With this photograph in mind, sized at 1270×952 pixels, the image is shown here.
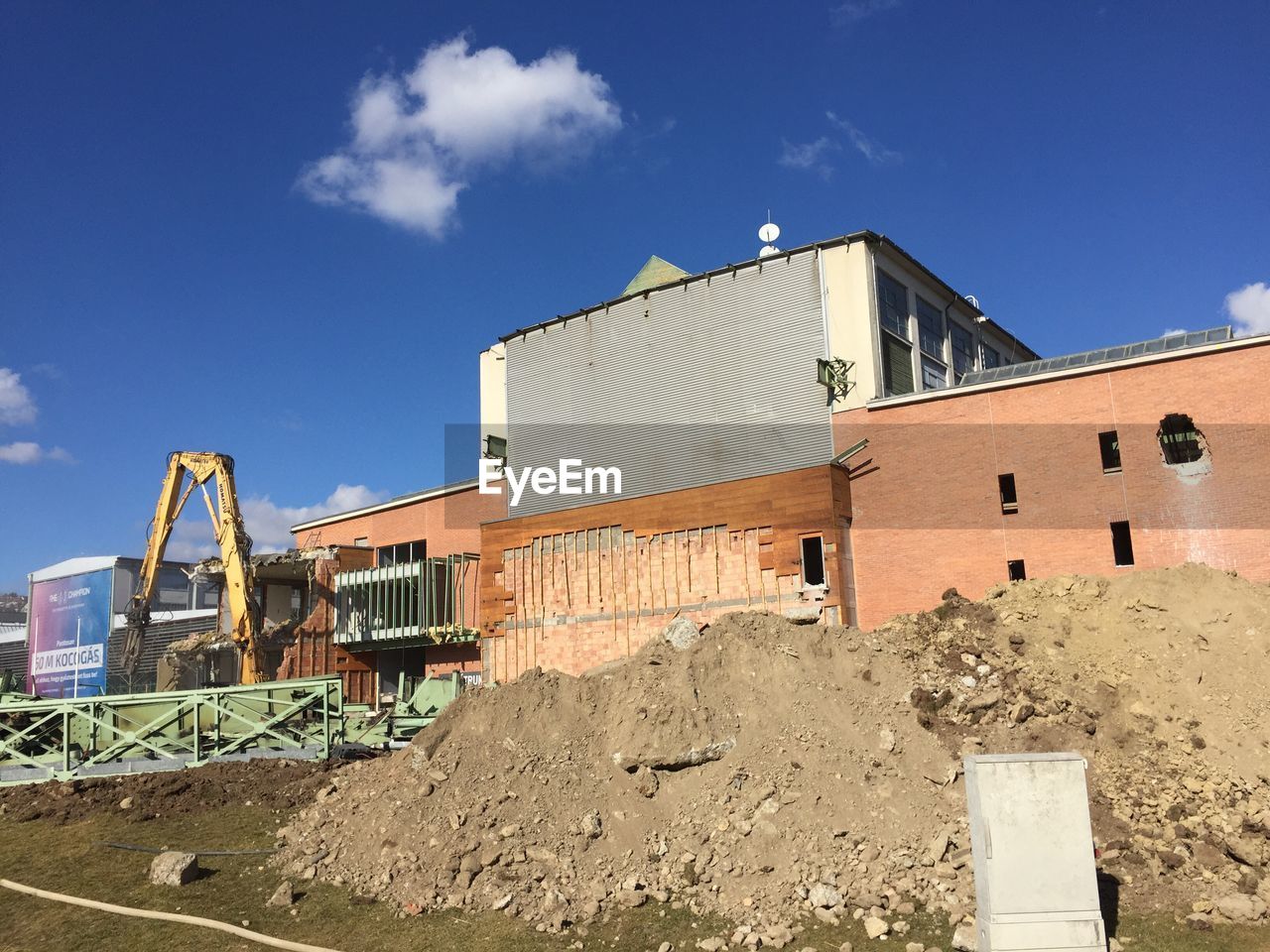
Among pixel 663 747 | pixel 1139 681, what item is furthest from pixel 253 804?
pixel 1139 681

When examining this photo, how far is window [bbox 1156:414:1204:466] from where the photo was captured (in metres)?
20.5

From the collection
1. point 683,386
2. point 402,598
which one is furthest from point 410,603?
point 683,386

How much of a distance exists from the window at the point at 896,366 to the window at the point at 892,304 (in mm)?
416

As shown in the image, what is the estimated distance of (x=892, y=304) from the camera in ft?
89.5

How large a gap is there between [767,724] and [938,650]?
439 centimetres

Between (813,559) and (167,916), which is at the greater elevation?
(813,559)

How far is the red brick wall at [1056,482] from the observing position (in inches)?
780

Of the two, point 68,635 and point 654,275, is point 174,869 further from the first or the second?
point 68,635

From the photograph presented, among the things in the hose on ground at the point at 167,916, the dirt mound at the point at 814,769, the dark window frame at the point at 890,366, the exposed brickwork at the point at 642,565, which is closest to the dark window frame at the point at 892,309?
the dark window frame at the point at 890,366

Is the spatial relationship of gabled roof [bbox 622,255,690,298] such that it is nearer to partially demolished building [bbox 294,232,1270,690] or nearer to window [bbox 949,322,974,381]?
partially demolished building [bbox 294,232,1270,690]

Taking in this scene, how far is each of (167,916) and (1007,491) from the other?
1972 cm

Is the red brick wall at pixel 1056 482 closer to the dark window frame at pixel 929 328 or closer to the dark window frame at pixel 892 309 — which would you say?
the dark window frame at pixel 892 309

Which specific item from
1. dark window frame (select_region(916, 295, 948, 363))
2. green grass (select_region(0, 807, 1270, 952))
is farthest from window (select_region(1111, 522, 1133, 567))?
green grass (select_region(0, 807, 1270, 952))

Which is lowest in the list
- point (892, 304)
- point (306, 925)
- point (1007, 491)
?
point (306, 925)
